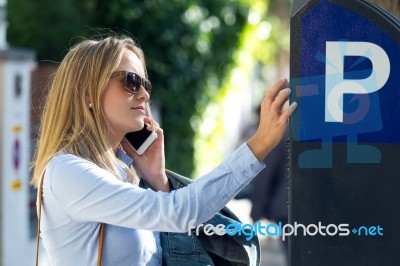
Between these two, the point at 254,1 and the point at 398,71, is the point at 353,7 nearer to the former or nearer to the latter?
the point at 398,71

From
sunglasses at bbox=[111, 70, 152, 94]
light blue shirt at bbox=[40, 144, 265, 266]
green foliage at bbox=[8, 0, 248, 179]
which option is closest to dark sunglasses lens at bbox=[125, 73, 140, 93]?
sunglasses at bbox=[111, 70, 152, 94]

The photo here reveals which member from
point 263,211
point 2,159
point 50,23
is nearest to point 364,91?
point 263,211

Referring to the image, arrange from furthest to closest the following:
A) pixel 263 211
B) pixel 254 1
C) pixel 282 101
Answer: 1. pixel 254 1
2. pixel 263 211
3. pixel 282 101

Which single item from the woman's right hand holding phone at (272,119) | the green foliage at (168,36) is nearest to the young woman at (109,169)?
the woman's right hand holding phone at (272,119)

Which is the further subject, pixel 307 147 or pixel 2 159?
pixel 2 159

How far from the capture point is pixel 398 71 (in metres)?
2.57

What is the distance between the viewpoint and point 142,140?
3.10m

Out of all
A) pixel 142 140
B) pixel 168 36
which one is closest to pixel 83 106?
pixel 142 140

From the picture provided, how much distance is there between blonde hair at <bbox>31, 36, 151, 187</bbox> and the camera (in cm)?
278

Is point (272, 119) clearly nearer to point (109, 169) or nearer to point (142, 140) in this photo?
point (109, 169)

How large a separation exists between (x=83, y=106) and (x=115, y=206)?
37 centimetres

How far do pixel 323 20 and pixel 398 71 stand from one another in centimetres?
25

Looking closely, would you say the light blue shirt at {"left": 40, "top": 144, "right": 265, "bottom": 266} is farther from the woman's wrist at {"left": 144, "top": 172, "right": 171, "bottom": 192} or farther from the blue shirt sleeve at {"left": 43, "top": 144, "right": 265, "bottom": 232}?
the woman's wrist at {"left": 144, "top": 172, "right": 171, "bottom": 192}

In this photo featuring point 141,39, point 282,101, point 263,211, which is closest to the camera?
point 282,101
